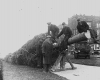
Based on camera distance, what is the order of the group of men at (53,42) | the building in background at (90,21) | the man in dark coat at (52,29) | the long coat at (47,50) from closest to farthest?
1. the group of men at (53,42)
2. the long coat at (47,50)
3. the man in dark coat at (52,29)
4. the building in background at (90,21)

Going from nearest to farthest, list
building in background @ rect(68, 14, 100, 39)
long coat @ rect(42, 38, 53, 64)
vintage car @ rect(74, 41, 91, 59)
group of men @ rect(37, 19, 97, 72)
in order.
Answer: group of men @ rect(37, 19, 97, 72) < long coat @ rect(42, 38, 53, 64) < vintage car @ rect(74, 41, 91, 59) < building in background @ rect(68, 14, 100, 39)

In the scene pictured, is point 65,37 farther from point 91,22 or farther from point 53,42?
point 91,22

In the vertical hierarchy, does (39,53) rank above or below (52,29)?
below

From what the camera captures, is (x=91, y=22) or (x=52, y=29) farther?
(x=91, y=22)

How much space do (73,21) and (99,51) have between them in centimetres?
1093

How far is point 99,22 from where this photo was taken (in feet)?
180

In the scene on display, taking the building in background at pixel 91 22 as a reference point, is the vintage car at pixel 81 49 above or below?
below

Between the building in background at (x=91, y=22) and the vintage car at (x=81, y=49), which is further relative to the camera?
the building in background at (x=91, y=22)

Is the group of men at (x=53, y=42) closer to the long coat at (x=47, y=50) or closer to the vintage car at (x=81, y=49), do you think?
the long coat at (x=47, y=50)

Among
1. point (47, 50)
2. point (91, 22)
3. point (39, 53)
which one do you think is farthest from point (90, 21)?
point (47, 50)

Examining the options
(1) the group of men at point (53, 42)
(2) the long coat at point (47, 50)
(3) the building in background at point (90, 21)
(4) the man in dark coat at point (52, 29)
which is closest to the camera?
(1) the group of men at point (53, 42)

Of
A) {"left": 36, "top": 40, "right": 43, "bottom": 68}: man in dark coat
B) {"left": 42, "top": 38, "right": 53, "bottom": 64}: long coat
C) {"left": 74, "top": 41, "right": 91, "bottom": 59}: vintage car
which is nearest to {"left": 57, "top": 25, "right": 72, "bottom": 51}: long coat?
{"left": 42, "top": 38, "right": 53, "bottom": 64}: long coat

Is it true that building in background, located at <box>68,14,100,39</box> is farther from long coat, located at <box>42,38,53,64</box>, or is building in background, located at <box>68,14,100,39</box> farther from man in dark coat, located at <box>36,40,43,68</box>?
long coat, located at <box>42,38,53,64</box>

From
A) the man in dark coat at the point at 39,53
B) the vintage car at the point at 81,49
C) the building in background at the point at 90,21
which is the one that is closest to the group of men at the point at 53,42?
the man in dark coat at the point at 39,53
